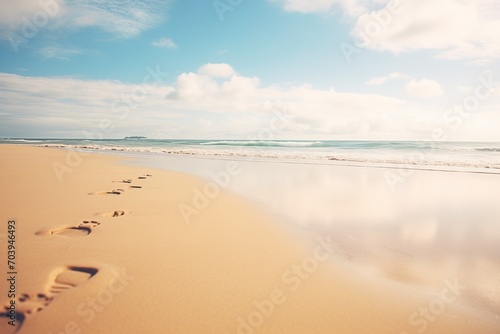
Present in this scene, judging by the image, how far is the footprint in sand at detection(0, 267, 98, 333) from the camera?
7.25 feet

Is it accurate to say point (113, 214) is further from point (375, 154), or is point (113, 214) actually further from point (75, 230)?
point (375, 154)

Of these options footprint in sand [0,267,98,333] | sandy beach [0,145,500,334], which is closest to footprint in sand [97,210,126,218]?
sandy beach [0,145,500,334]

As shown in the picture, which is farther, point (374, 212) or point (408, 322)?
point (374, 212)

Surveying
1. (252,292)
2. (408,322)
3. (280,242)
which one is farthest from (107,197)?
(408,322)

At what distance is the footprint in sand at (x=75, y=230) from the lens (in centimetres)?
398

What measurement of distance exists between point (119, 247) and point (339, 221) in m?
3.72

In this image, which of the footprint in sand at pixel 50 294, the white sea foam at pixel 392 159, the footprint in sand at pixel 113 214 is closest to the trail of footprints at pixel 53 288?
the footprint in sand at pixel 50 294

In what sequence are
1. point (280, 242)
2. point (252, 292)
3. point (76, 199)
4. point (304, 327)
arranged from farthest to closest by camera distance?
point (76, 199) → point (280, 242) → point (252, 292) → point (304, 327)

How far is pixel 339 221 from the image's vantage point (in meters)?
→ 5.09

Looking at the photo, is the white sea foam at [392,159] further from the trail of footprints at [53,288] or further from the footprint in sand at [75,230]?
the trail of footprints at [53,288]

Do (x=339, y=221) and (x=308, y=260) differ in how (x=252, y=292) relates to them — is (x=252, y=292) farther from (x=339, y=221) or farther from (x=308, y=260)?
(x=339, y=221)

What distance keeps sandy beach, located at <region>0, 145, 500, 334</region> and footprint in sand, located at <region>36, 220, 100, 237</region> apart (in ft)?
0.05

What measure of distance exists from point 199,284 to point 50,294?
1.35 metres

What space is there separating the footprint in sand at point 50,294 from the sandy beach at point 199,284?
1 cm
